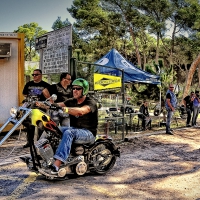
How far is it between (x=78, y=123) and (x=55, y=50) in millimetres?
3012

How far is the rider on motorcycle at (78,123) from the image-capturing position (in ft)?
14.5

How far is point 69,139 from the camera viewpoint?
450 centimetres

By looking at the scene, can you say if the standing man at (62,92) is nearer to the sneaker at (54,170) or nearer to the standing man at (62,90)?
the standing man at (62,90)

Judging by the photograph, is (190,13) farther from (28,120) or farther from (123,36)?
(28,120)

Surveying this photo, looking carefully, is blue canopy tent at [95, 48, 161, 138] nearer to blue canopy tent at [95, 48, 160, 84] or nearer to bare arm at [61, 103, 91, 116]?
blue canopy tent at [95, 48, 160, 84]

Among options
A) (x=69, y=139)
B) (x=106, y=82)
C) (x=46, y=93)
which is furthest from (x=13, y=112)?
(x=106, y=82)

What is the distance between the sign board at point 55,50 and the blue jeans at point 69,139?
257 cm

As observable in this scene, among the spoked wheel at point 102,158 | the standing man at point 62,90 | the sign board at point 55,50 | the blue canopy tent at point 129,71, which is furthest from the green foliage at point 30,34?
the spoked wheel at point 102,158

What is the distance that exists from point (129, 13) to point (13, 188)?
28954 millimetres

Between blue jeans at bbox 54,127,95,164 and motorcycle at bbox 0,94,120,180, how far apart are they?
0.37 feet

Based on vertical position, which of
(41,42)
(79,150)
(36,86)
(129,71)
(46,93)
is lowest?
(79,150)

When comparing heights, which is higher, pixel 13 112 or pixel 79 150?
pixel 13 112

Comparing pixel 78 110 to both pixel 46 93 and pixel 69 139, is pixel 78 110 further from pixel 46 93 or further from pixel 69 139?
pixel 46 93

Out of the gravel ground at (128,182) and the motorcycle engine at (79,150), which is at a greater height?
the motorcycle engine at (79,150)
